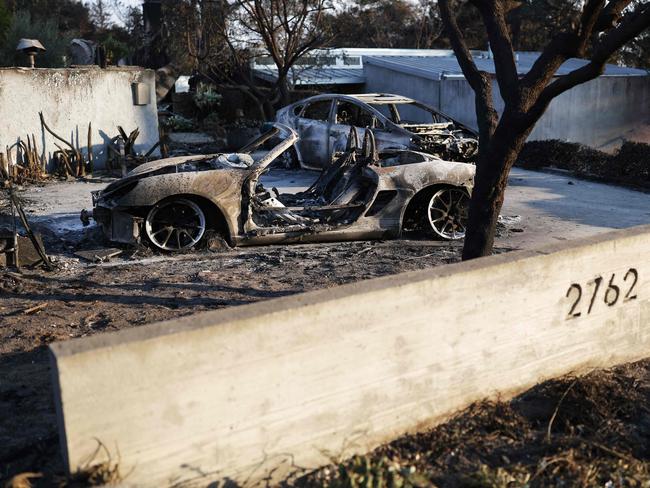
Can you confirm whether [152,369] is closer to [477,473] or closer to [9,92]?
[477,473]

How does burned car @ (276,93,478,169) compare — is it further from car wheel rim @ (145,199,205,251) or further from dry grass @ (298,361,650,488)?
dry grass @ (298,361,650,488)

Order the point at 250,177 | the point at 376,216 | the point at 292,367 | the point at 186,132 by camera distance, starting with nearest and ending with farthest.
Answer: the point at 292,367 < the point at 250,177 < the point at 376,216 < the point at 186,132

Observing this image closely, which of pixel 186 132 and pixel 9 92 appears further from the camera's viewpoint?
pixel 186 132

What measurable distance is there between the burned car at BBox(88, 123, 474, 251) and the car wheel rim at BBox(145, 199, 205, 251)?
1 cm

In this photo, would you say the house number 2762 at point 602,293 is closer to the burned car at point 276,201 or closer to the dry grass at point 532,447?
the dry grass at point 532,447

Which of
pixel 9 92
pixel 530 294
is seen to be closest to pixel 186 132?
pixel 9 92

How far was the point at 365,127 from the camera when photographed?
548 inches

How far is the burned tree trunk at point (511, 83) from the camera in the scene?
6.09 metres

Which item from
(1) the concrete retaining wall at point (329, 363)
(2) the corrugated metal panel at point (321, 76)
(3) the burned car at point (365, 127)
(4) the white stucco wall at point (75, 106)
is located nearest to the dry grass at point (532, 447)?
(1) the concrete retaining wall at point (329, 363)

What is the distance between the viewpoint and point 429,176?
906 cm

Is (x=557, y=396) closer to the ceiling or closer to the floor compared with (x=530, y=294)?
closer to the floor

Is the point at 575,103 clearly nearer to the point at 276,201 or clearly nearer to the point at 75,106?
the point at 75,106

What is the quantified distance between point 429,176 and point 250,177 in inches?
85.8

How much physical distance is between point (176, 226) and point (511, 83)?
3.97 meters
